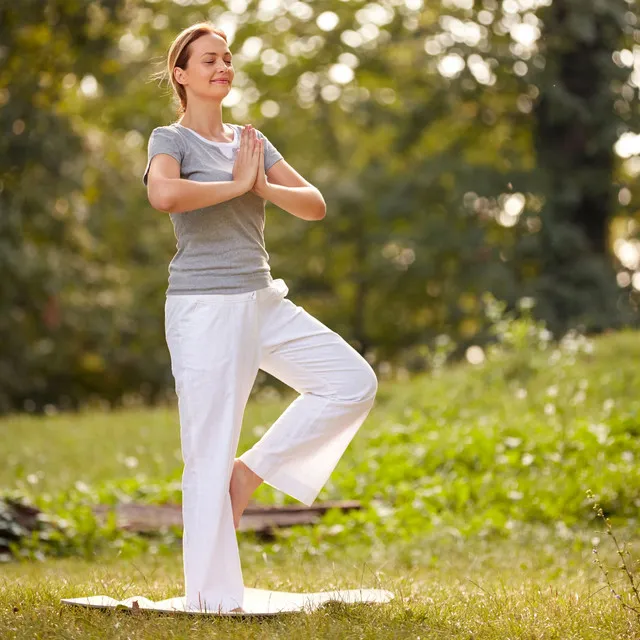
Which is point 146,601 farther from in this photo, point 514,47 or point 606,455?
point 514,47

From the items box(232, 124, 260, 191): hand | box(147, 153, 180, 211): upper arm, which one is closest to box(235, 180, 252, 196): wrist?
box(232, 124, 260, 191): hand

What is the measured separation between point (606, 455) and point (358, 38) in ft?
41.6

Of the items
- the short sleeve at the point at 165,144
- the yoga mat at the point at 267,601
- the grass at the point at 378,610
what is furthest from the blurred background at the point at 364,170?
the short sleeve at the point at 165,144

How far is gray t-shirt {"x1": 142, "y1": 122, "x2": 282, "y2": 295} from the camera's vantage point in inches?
163

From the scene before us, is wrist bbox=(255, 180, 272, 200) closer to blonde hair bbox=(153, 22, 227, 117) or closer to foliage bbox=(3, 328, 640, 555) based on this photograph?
blonde hair bbox=(153, 22, 227, 117)

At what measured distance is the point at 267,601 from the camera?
4.36 m

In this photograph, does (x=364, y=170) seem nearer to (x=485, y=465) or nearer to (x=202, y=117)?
(x=485, y=465)

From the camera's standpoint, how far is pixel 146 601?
4.22 metres

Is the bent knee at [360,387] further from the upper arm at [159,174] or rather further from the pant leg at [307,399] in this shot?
the upper arm at [159,174]

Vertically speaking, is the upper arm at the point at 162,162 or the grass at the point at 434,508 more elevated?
the upper arm at the point at 162,162

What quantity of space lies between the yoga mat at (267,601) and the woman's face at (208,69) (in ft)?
6.74

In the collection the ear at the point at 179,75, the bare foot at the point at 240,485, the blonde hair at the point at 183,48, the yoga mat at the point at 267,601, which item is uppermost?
the blonde hair at the point at 183,48

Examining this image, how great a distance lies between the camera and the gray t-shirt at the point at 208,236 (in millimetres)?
4152

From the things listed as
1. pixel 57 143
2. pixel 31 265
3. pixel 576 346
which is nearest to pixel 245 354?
pixel 576 346
